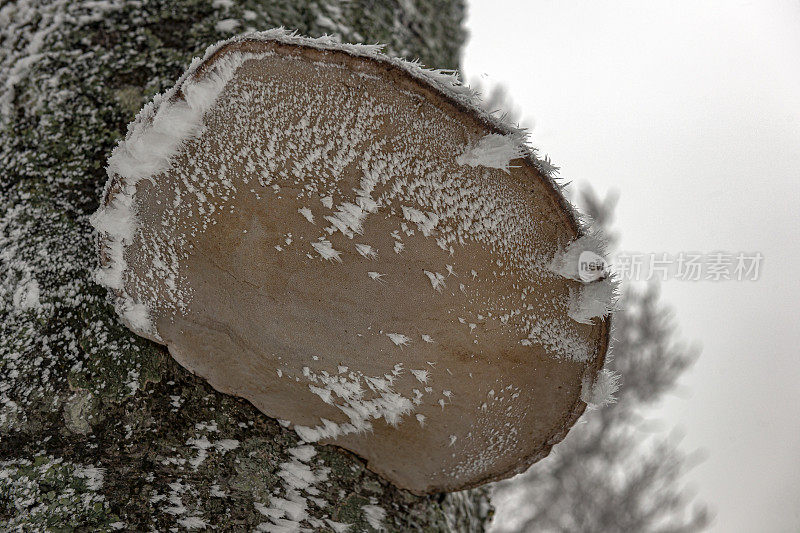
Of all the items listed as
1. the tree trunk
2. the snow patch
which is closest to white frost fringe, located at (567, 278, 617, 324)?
the snow patch

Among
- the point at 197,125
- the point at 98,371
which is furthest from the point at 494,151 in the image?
the point at 98,371

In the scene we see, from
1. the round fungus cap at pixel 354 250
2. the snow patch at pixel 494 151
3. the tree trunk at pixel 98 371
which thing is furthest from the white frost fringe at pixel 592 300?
the tree trunk at pixel 98 371

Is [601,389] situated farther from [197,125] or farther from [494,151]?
[197,125]

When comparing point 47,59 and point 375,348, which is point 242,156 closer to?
point 375,348

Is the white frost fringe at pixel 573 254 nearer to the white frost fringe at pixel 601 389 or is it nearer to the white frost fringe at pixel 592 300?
the white frost fringe at pixel 592 300

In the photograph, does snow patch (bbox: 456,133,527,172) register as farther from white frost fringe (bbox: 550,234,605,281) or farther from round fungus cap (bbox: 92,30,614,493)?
white frost fringe (bbox: 550,234,605,281)
